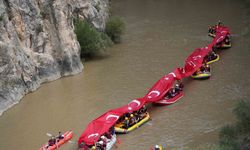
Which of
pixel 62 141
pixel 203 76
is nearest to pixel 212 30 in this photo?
pixel 203 76

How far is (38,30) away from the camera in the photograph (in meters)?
31.7

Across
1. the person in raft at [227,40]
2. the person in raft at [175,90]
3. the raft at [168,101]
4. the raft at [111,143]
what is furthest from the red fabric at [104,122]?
the person in raft at [227,40]

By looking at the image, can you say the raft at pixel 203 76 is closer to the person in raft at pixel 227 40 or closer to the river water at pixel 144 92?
the river water at pixel 144 92

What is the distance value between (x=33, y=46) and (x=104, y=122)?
11.0 metres

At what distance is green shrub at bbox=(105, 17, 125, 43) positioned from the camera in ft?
133

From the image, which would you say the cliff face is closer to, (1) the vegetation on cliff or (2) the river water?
(2) the river water

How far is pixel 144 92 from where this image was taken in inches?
1123

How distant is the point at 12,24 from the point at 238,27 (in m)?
23.4

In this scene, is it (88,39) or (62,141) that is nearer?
(62,141)

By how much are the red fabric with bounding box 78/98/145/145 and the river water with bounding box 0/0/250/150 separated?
3.79ft

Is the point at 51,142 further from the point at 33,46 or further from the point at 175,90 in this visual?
the point at 33,46

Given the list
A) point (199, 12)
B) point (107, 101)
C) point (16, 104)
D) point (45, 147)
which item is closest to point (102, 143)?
point (45, 147)

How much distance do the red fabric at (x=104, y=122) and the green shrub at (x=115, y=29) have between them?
16.0 meters

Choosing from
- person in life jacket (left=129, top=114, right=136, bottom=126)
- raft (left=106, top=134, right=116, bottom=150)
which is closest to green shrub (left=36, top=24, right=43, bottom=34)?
person in life jacket (left=129, top=114, right=136, bottom=126)
